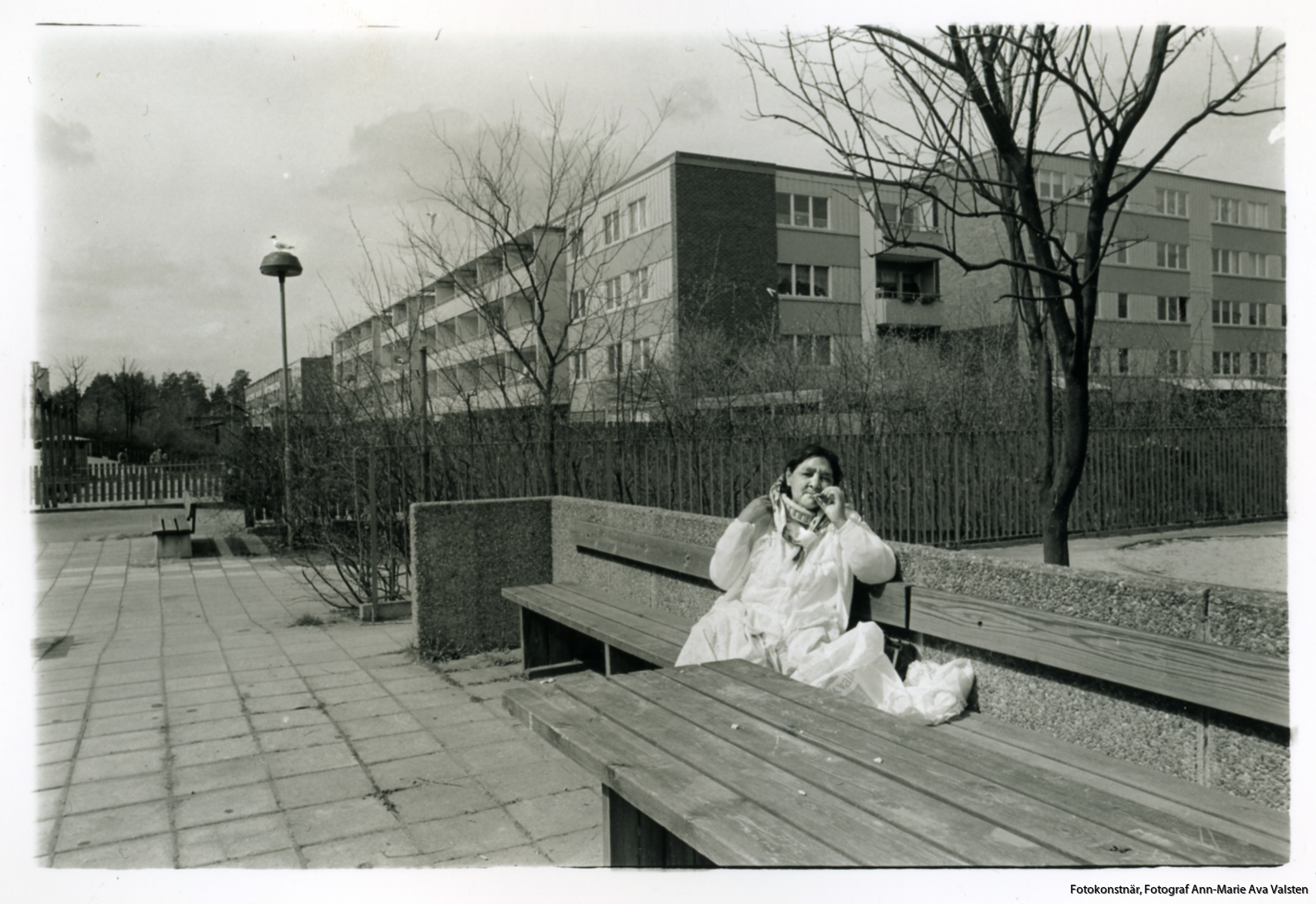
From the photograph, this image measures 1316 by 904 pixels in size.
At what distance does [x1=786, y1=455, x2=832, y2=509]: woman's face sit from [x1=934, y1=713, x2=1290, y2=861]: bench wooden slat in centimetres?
114

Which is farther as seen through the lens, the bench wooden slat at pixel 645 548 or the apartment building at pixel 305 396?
the apartment building at pixel 305 396

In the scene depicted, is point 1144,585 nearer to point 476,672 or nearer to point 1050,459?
point 1050,459

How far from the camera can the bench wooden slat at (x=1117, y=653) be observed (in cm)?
216

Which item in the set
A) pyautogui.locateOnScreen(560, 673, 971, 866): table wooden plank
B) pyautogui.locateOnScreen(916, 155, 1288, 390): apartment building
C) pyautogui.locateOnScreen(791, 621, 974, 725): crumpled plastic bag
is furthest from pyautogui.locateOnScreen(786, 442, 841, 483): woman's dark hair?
pyautogui.locateOnScreen(916, 155, 1288, 390): apartment building

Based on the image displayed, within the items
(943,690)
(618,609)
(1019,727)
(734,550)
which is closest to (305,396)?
(618,609)

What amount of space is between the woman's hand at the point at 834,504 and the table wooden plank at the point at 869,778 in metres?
0.84

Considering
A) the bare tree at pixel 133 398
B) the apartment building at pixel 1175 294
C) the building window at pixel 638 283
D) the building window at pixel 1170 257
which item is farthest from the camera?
the building window at pixel 1170 257

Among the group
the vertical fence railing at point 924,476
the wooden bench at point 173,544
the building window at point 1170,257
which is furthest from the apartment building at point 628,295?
the building window at point 1170,257

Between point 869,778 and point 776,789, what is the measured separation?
226mm

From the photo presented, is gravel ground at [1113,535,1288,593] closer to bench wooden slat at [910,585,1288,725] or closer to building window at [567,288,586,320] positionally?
building window at [567,288,586,320]

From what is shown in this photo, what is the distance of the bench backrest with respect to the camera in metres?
2.17

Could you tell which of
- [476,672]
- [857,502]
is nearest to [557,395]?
[857,502]

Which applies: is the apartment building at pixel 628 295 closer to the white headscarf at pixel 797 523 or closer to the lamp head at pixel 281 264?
the white headscarf at pixel 797 523

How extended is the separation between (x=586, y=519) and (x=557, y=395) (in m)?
4.00
